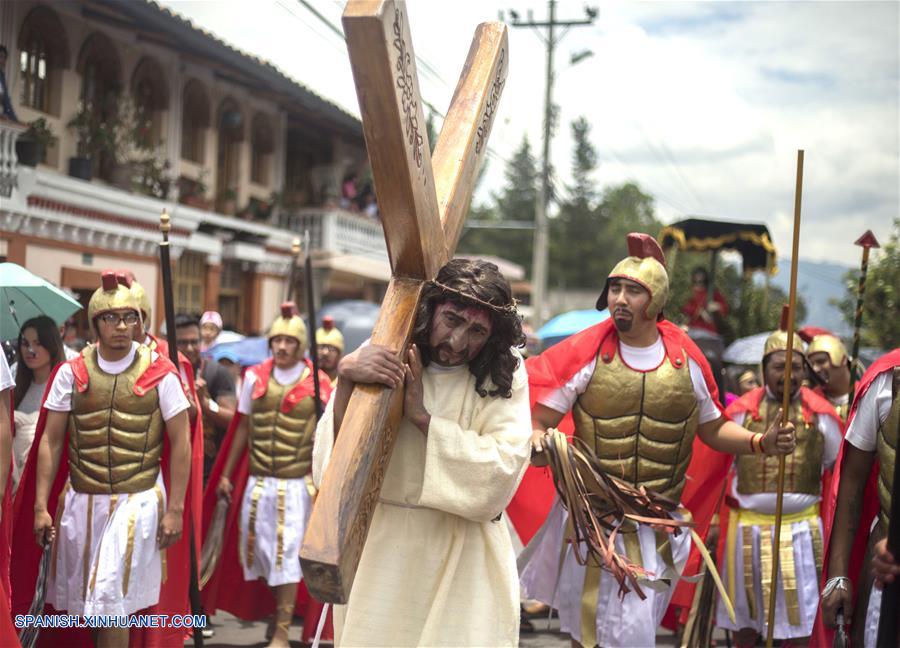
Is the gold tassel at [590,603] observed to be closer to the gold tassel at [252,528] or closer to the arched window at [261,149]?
the gold tassel at [252,528]

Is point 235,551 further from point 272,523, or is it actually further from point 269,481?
point 269,481

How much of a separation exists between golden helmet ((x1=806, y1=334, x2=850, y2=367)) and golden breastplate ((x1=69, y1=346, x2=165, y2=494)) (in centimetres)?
439

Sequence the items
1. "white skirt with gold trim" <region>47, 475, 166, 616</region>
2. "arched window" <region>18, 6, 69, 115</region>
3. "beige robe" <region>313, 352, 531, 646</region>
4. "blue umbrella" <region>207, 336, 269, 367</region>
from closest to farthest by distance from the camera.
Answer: "beige robe" <region>313, 352, 531, 646</region>
"white skirt with gold trim" <region>47, 475, 166, 616</region>
"blue umbrella" <region>207, 336, 269, 367</region>
"arched window" <region>18, 6, 69, 115</region>

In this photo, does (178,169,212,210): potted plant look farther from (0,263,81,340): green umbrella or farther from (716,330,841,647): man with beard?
(716,330,841,647): man with beard

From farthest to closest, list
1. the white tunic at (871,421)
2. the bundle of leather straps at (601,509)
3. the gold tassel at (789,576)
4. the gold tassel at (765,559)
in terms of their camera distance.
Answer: the gold tassel at (765,559) → the gold tassel at (789,576) → the bundle of leather straps at (601,509) → the white tunic at (871,421)

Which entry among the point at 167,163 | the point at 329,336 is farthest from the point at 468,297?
the point at 167,163

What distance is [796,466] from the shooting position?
608cm

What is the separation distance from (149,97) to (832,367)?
40.7 feet

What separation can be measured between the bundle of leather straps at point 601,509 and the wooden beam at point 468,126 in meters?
1.44

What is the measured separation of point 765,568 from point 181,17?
36.2ft

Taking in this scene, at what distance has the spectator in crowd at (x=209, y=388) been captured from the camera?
7445 mm

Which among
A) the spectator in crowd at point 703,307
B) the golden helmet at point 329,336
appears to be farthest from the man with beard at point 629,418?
the spectator in crowd at point 703,307

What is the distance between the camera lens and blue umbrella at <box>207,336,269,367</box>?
10210 mm

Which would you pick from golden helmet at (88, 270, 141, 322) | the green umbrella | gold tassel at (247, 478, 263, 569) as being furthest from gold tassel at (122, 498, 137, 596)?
gold tassel at (247, 478, 263, 569)
